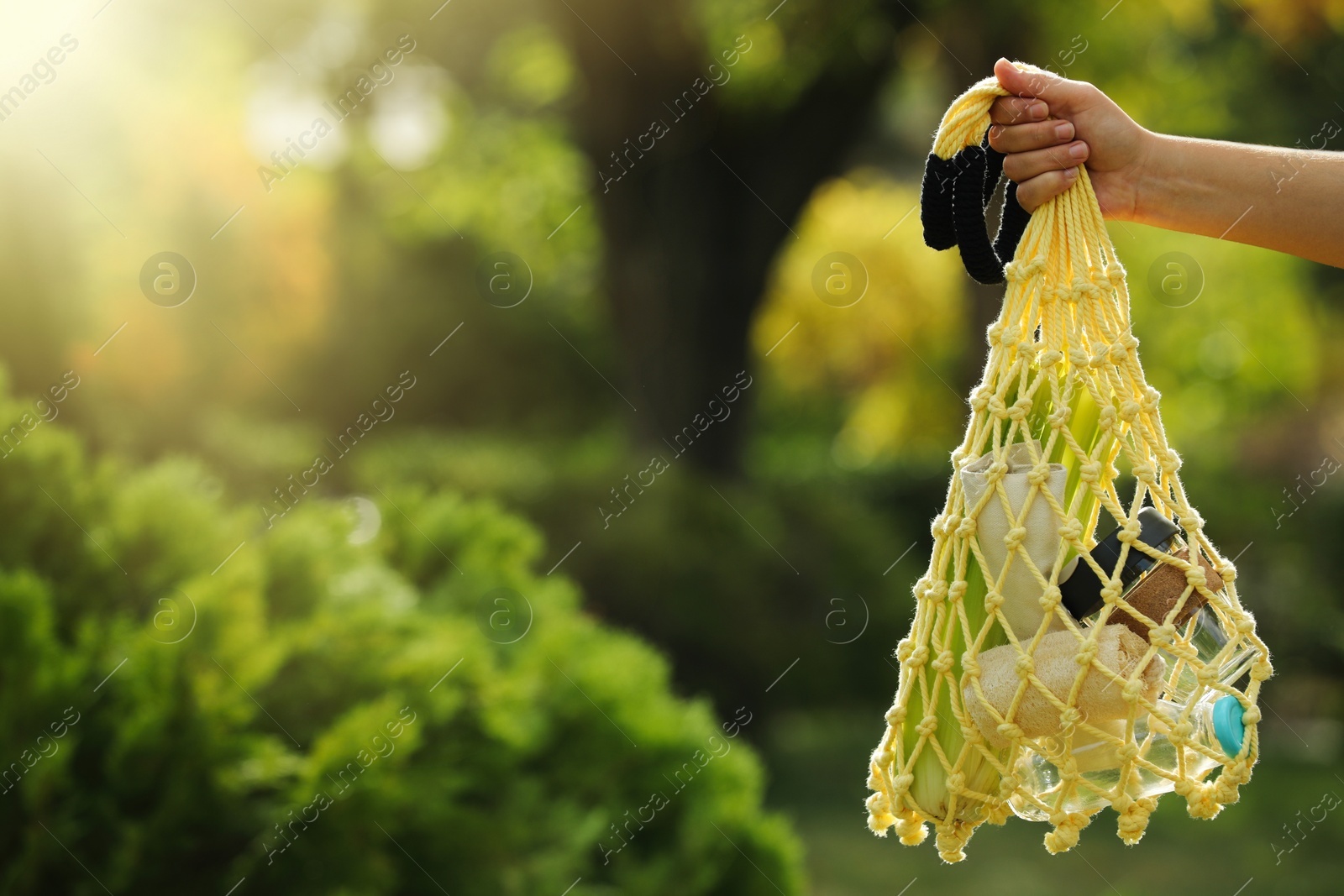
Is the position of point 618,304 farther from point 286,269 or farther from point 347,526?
point 286,269

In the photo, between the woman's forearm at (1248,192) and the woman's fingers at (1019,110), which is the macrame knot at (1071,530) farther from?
the woman's fingers at (1019,110)

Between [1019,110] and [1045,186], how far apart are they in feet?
0.45

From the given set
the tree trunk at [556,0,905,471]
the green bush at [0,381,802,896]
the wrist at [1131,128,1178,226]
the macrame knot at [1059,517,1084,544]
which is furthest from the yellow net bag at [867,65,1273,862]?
the tree trunk at [556,0,905,471]

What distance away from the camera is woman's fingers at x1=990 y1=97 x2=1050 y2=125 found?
169 centimetres

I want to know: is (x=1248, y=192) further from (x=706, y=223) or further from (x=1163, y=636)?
(x=706, y=223)

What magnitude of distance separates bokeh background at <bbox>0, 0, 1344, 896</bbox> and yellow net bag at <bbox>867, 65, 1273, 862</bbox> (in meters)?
1.58

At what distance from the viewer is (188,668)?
2541mm

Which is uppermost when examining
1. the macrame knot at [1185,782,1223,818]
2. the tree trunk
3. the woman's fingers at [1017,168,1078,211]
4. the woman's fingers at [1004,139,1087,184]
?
the woman's fingers at [1004,139,1087,184]

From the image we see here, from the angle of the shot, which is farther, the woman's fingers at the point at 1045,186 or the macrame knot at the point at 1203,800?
the woman's fingers at the point at 1045,186

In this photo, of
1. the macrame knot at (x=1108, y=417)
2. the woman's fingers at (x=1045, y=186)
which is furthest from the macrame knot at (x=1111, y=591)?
the woman's fingers at (x=1045, y=186)

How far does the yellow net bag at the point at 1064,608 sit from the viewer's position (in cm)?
152

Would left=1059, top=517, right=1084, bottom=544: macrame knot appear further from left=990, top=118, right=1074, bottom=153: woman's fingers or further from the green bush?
the green bush

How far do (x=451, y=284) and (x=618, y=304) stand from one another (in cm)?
1276

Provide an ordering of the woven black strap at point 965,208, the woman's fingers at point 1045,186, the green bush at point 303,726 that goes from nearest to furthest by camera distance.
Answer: the woman's fingers at point 1045,186, the woven black strap at point 965,208, the green bush at point 303,726
